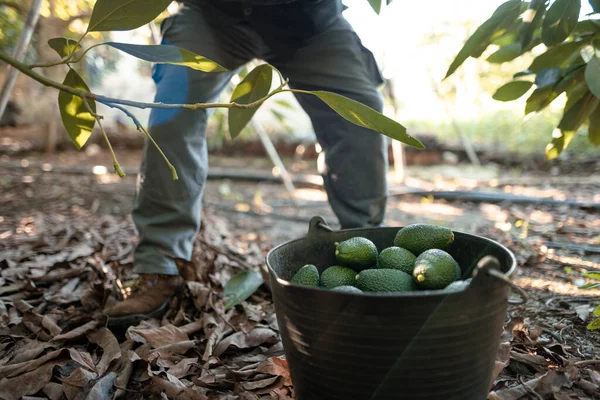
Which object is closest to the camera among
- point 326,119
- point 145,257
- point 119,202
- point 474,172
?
point 145,257

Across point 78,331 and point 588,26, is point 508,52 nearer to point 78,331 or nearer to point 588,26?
point 588,26

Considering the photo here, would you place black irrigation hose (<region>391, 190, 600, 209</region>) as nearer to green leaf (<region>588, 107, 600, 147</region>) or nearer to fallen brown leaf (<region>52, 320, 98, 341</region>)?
green leaf (<region>588, 107, 600, 147</region>)

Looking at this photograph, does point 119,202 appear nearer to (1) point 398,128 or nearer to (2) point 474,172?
(1) point 398,128

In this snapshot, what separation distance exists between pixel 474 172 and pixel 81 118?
4897 millimetres

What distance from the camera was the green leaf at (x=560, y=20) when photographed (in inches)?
44.8

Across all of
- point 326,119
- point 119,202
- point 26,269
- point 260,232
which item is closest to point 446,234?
point 326,119

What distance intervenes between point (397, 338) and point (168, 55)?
610 mm

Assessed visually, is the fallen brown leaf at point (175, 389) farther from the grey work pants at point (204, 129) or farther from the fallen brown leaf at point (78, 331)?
the grey work pants at point (204, 129)

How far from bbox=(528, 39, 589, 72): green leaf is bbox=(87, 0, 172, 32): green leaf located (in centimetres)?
93

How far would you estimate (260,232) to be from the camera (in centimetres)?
281

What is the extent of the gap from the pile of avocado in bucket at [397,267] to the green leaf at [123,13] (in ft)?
1.76

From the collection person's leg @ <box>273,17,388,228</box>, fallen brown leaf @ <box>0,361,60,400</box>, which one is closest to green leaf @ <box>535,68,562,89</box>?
person's leg @ <box>273,17,388,228</box>

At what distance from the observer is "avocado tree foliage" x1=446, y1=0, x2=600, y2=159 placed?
1160mm

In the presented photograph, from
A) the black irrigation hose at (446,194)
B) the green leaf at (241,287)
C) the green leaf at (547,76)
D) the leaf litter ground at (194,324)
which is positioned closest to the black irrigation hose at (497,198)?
the black irrigation hose at (446,194)
